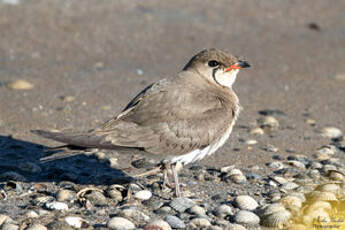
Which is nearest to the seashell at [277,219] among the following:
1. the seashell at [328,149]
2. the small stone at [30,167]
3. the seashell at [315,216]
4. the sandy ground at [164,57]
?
the seashell at [315,216]

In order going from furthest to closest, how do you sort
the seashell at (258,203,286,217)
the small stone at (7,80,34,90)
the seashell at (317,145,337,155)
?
the small stone at (7,80,34,90)
the seashell at (317,145,337,155)
the seashell at (258,203,286,217)

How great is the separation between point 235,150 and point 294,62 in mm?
3332

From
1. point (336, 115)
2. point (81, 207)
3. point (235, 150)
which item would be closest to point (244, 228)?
point (81, 207)

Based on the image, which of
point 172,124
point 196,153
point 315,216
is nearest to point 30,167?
point 172,124

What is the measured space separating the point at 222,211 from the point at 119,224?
0.90 metres

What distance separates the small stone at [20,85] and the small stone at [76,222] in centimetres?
337

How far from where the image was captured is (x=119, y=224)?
4668mm

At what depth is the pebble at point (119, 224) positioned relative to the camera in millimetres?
4652

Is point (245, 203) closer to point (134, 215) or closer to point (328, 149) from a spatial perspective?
point (134, 215)

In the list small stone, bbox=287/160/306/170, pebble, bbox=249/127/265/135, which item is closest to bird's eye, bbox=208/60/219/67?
small stone, bbox=287/160/306/170

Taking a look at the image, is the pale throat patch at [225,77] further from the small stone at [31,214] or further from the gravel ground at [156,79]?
the small stone at [31,214]

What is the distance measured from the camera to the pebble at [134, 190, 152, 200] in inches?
209

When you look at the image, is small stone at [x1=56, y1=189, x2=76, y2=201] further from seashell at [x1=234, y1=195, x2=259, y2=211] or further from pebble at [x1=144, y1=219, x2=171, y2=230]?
seashell at [x1=234, y1=195, x2=259, y2=211]

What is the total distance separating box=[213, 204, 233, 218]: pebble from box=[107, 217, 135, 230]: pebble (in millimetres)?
749
